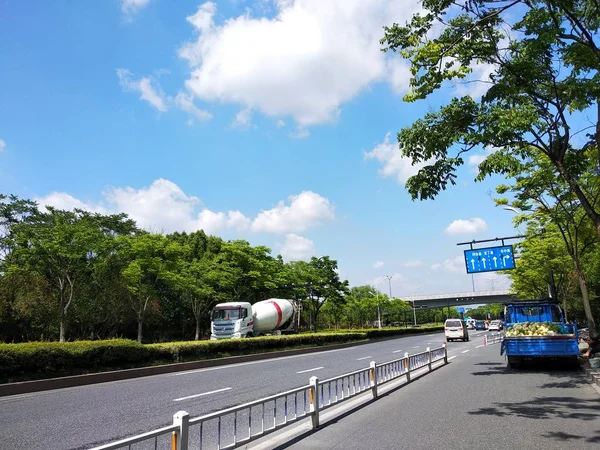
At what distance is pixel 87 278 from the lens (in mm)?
33312

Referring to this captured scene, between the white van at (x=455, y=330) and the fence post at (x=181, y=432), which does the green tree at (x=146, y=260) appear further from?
the fence post at (x=181, y=432)

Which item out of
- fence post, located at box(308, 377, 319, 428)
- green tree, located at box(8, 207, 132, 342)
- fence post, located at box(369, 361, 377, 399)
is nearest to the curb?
fence post, located at box(369, 361, 377, 399)

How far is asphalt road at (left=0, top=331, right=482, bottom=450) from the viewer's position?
703 cm

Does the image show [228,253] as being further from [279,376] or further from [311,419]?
[311,419]

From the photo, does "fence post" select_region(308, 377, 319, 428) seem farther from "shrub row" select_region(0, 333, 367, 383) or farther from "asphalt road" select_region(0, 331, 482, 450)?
"shrub row" select_region(0, 333, 367, 383)

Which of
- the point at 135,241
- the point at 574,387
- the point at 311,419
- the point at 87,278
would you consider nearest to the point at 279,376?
the point at 311,419

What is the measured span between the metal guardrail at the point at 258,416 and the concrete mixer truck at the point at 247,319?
19.4 m

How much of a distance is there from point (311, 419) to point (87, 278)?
30.8 metres

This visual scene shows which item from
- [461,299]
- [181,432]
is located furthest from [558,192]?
[461,299]

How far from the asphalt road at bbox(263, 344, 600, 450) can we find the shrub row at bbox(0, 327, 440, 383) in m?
9.80

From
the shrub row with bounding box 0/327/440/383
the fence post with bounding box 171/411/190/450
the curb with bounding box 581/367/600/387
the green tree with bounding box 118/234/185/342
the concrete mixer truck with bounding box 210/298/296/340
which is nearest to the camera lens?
the fence post with bounding box 171/411/190/450

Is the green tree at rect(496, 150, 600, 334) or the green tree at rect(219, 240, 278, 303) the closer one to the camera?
the green tree at rect(496, 150, 600, 334)

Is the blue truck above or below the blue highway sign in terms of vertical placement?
below

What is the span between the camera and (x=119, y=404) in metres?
9.64
